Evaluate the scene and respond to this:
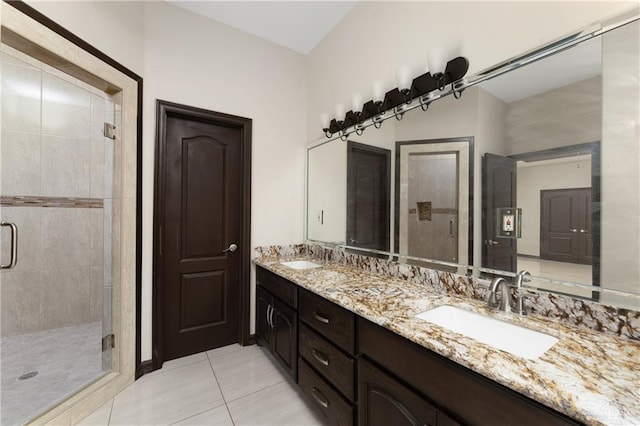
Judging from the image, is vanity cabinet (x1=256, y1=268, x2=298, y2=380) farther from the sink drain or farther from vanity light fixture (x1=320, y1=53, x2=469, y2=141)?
the sink drain

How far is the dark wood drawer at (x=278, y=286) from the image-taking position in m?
1.86

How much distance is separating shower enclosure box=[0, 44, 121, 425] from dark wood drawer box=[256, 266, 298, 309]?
3.64ft

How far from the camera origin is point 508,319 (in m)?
1.09

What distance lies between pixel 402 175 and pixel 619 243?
1063 millimetres

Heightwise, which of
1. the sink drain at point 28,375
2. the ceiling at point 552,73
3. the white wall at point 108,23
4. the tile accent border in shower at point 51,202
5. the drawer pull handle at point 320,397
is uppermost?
the white wall at point 108,23

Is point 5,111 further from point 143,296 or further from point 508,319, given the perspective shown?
point 508,319

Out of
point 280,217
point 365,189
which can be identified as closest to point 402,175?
point 365,189

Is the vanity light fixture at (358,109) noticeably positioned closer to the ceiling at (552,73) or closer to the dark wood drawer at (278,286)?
the ceiling at (552,73)

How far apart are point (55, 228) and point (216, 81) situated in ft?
6.41


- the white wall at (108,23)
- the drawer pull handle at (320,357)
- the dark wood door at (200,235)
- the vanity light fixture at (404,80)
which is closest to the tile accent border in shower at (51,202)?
the dark wood door at (200,235)

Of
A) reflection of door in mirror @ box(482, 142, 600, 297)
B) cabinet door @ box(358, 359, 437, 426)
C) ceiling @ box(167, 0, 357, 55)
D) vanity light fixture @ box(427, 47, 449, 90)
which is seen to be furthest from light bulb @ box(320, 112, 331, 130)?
cabinet door @ box(358, 359, 437, 426)

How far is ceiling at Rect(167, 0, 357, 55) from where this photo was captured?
7.41 ft

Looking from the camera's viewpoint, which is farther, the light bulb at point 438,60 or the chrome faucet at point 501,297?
the light bulb at point 438,60

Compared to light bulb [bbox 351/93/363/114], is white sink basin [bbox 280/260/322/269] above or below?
below
